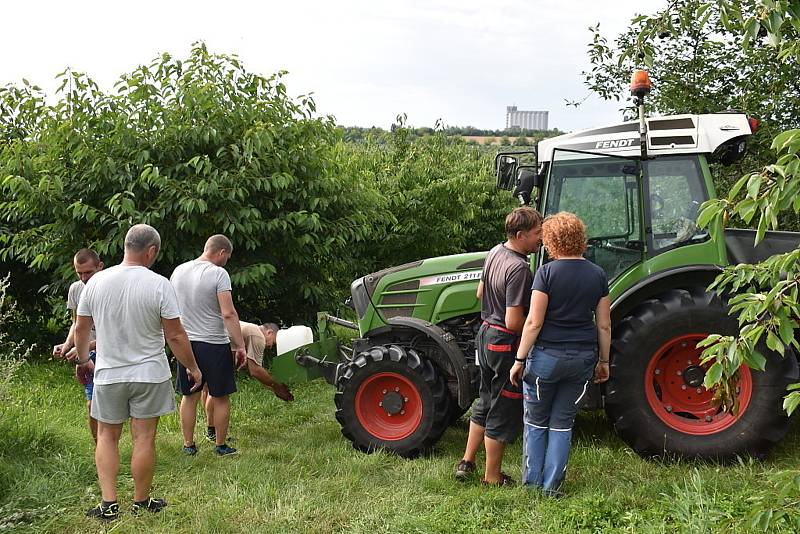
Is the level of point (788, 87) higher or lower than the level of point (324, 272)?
higher

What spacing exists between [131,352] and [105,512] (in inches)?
36.6

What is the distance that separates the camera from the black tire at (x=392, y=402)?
5453 mm

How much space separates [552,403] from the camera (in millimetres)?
4520

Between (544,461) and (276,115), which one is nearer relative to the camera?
(544,461)

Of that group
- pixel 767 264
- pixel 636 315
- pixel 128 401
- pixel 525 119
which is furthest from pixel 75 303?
pixel 525 119

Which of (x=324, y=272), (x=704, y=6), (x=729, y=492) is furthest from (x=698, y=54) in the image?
(x=704, y=6)

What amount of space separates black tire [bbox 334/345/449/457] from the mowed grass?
0.53 ft

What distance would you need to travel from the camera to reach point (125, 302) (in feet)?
14.2

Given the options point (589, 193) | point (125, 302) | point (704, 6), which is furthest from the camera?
point (589, 193)

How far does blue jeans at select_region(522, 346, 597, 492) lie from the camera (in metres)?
4.40

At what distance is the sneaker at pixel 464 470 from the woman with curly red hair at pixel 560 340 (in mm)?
517

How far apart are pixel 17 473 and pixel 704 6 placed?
468cm

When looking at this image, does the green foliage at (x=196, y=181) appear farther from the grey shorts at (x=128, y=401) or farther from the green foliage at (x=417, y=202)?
the grey shorts at (x=128, y=401)

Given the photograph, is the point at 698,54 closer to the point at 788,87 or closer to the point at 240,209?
the point at 788,87
